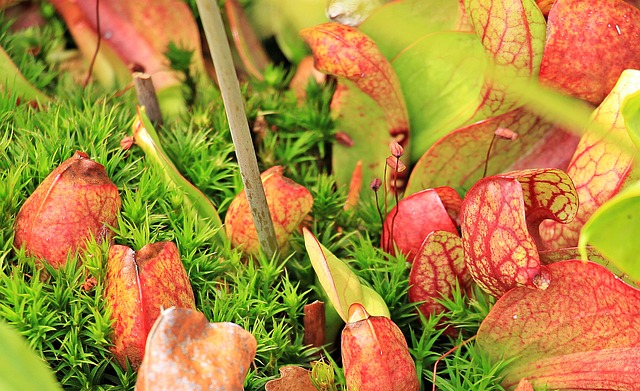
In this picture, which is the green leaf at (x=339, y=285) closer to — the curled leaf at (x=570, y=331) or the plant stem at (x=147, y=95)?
the curled leaf at (x=570, y=331)

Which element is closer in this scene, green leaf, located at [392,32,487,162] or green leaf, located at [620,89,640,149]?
green leaf, located at [620,89,640,149]

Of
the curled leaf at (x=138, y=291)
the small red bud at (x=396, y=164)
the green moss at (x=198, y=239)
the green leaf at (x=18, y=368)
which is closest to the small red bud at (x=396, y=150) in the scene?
the small red bud at (x=396, y=164)

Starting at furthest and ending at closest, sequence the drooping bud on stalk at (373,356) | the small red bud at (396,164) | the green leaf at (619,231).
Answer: the small red bud at (396,164) < the drooping bud on stalk at (373,356) < the green leaf at (619,231)

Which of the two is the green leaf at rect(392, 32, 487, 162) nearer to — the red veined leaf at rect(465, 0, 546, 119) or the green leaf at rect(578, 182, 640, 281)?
the red veined leaf at rect(465, 0, 546, 119)

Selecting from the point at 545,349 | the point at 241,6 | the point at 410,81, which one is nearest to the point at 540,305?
the point at 545,349

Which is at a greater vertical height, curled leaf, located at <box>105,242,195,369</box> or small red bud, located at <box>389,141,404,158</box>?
small red bud, located at <box>389,141,404,158</box>

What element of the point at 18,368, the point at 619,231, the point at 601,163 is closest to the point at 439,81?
the point at 601,163

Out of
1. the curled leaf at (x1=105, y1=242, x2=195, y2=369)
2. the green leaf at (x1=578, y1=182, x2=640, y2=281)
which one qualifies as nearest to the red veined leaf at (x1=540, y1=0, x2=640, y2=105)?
the green leaf at (x1=578, y1=182, x2=640, y2=281)

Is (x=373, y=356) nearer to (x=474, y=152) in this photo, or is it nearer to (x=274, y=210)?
(x=274, y=210)
